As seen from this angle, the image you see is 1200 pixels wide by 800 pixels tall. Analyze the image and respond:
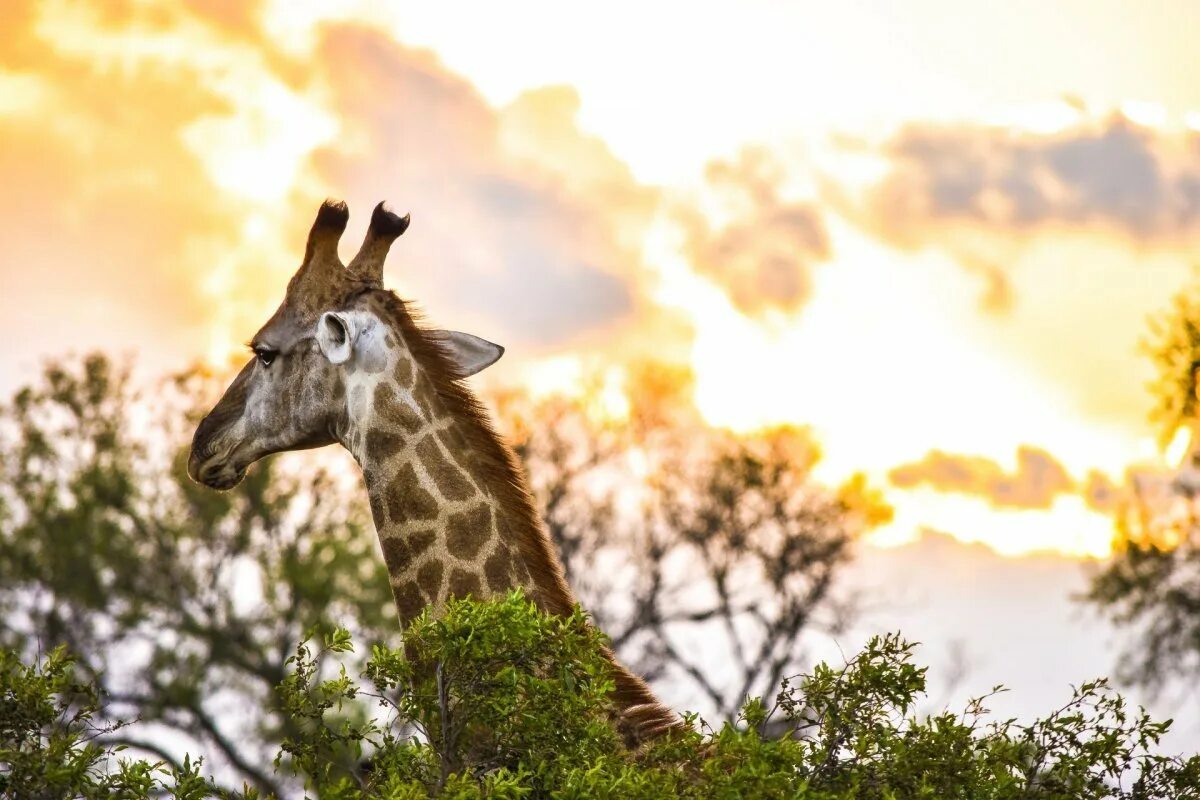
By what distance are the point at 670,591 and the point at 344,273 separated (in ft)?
70.3

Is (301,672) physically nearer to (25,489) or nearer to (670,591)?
(670,591)

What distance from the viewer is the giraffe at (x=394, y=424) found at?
8500 millimetres

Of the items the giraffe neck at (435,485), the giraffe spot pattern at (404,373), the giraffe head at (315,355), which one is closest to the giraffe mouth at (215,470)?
the giraffe head at (315,355)

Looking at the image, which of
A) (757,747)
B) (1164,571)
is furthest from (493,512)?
(1164,571)

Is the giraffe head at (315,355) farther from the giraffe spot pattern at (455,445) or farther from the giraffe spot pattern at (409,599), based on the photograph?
the giraffe spot pattern at (409,599)

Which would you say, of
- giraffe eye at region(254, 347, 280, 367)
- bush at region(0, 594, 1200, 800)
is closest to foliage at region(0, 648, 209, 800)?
bush at region(0, 594, 1200, 800)

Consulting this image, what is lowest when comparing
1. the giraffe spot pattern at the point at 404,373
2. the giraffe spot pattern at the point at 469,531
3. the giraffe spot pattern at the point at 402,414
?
the giraffe spot pattern at the point at 469,531

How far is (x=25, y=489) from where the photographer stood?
31203mm

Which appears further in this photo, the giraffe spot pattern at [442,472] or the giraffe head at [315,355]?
the giraffe head at [315,355]

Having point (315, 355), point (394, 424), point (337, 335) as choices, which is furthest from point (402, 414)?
point (315, 355)

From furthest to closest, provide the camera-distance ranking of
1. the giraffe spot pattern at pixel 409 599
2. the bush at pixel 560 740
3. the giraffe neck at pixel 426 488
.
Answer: the giraffe spot pattern at pixel 409 599
the giraffe neck at pixel 426 488
the bush at pixel 560 740

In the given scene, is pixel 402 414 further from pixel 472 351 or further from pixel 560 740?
pixel 560 740

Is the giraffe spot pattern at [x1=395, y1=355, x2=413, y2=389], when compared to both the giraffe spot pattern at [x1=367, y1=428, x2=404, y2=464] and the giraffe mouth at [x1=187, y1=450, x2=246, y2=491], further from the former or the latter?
the giraffe mouth at [x1=187, y1=450, x2=246, y2=491]

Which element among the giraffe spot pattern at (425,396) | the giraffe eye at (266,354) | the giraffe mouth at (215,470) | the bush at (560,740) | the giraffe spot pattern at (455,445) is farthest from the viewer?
the giraffe mouth at (215,470)
